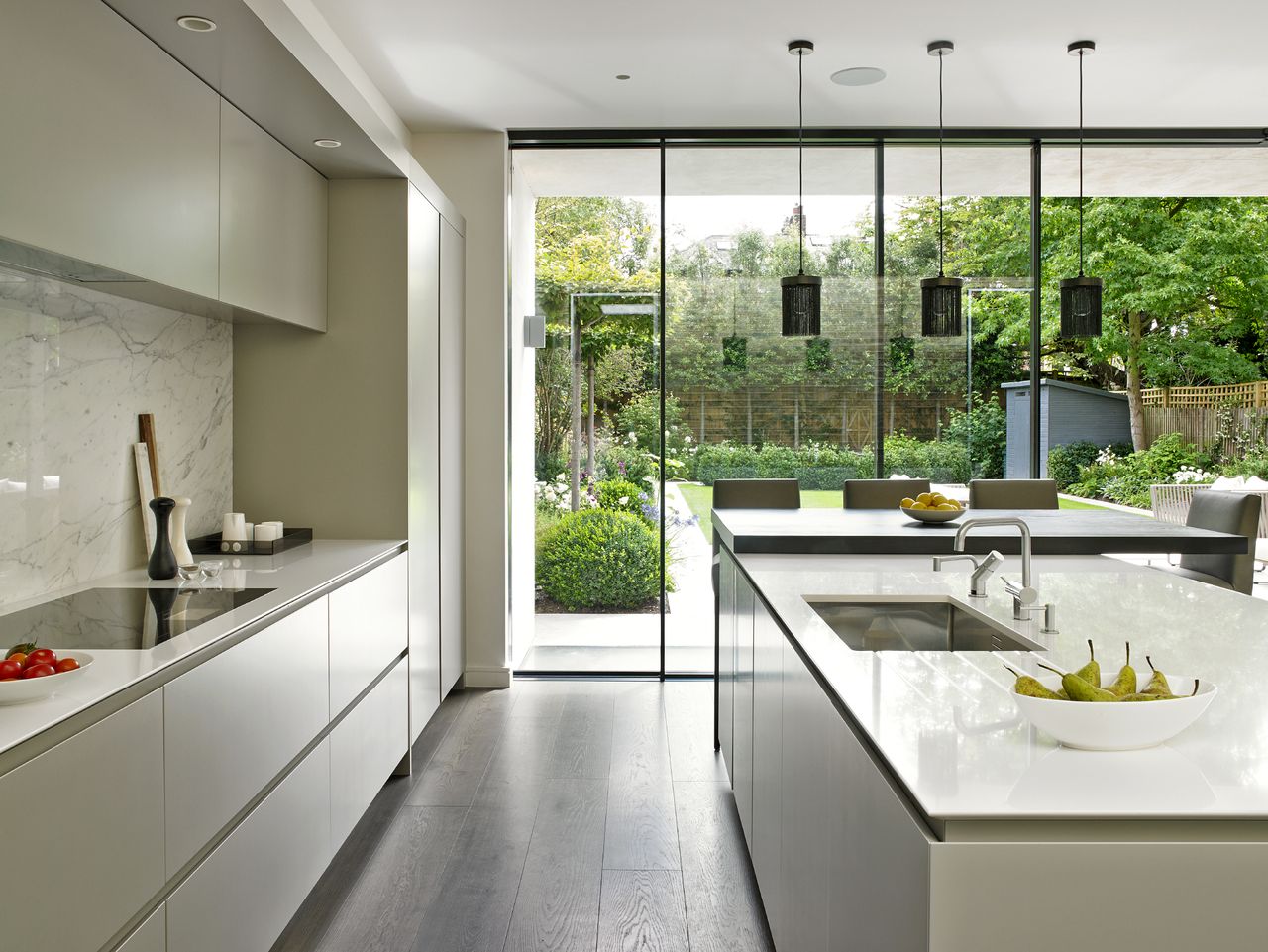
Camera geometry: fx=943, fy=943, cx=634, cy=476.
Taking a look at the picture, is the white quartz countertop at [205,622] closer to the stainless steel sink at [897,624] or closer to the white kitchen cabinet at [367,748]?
the white kitchen cabinet at [367,748]

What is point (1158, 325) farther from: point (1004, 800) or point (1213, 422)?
point (1004, 800)

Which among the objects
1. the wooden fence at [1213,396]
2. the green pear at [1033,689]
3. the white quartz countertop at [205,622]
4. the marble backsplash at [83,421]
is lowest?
the white quartz countertop at [205,622]

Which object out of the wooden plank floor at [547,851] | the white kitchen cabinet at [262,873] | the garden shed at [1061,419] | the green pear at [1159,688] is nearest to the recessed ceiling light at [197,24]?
the white kitchen cabinet at [262,873]

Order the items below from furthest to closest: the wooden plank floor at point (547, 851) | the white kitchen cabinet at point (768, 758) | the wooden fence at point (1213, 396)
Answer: the wooden fence at point (1213, 396) < the wooden plank floor at point (547, 851) < the white kitchen cabinet at point (768, 758)

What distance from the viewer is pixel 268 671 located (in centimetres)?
214

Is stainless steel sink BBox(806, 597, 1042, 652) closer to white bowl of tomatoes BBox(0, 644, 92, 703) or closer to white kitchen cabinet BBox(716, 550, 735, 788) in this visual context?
white kitchen cabinet BBox(716, 550, 735, 788)

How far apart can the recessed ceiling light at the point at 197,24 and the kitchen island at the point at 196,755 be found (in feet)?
4.39

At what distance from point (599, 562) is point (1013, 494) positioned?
2064 millimetres

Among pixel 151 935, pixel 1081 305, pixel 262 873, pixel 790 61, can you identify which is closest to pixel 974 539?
pixel 1081 305

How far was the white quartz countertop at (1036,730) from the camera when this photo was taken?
0.97 metres

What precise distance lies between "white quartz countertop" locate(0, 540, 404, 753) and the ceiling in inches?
76.6

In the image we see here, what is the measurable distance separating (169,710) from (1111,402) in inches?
227

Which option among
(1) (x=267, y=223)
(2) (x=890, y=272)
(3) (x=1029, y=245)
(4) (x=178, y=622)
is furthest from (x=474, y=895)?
(3) (x=1029, y=245)

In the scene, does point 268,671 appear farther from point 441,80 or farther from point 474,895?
point 441,80
